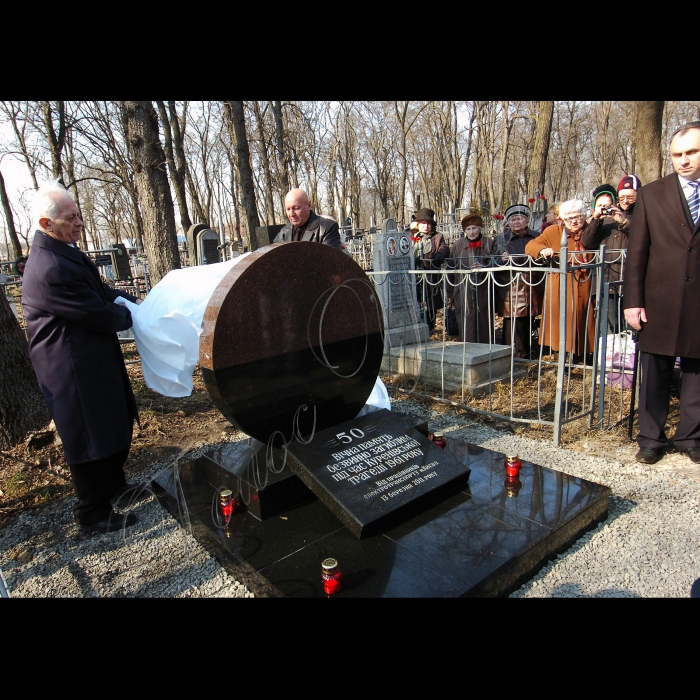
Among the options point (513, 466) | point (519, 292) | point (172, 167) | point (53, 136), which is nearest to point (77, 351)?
point (513, 466)

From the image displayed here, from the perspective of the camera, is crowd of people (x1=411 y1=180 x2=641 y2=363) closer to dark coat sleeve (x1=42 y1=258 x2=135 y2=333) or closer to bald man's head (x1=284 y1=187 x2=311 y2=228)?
bald man's head (x1=284 y1=187 x2=311 y2=228)

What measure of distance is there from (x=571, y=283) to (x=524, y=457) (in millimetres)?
2138

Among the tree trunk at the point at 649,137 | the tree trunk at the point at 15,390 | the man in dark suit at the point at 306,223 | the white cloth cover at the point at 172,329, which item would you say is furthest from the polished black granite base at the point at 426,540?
the tree trunk at the point at 649,137

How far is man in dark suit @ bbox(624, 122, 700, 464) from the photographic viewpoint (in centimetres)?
338

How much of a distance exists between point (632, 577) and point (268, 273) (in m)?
2.59

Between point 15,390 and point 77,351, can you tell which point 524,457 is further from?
point 15,390

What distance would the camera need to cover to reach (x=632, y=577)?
8.38 feet

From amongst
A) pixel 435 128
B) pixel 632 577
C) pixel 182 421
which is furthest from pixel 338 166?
pixel 632 577

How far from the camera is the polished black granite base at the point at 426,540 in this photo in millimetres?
2469

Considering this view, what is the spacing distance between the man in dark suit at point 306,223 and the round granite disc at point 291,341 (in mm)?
1178

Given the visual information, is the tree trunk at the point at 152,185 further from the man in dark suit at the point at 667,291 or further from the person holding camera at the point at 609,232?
the man in dark suit at the point at 667,291

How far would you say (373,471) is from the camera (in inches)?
120

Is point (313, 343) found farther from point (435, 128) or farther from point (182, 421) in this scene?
point (435, 128)

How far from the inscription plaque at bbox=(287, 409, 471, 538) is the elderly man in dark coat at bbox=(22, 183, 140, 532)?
123 centimetres
